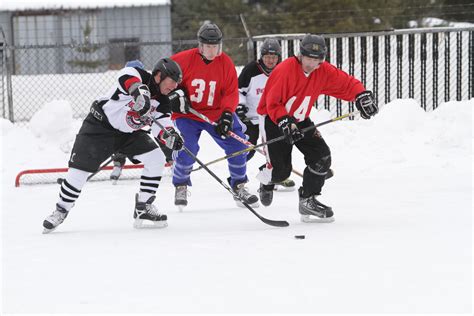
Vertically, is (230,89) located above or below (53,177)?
above

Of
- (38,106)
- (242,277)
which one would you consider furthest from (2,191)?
(38,106)

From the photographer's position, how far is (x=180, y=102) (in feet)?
19.6

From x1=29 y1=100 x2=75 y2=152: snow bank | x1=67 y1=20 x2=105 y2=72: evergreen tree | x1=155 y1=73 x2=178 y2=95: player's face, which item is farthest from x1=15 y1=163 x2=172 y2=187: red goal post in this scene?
x1=67 y1=20 x2=105 y2=72: evergreen tree

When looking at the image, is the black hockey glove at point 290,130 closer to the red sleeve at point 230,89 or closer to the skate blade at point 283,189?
the red sleeve at point 230,89

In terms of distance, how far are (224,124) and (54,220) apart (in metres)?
1.45

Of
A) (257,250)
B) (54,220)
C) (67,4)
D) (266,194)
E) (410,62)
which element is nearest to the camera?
(257,250)

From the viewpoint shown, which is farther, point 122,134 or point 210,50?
point 210,50

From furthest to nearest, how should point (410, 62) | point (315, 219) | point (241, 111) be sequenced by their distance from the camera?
1. point (410, 62)
2. point (241, 111)
3. point (315, 219)

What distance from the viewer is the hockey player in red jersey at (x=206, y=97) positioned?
590 centimetres

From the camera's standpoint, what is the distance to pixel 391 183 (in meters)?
6.99

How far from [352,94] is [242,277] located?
6.72 ft

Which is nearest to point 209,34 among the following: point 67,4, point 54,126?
point 54,126

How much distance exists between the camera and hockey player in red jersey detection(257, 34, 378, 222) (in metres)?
5.11

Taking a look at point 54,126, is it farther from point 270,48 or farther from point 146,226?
point 146,226
